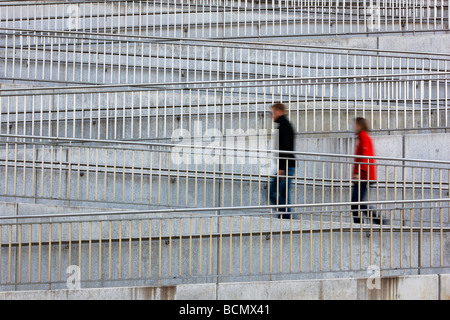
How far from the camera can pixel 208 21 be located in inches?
627

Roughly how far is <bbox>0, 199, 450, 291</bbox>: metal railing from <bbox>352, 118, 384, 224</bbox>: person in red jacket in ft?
0.77

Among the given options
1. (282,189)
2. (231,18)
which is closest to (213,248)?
(282,189)

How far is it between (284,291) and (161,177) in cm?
303

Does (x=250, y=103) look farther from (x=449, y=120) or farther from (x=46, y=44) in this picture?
(x=46, y=44)

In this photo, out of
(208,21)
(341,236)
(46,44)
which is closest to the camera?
(341,236)

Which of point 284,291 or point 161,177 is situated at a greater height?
point 161,177

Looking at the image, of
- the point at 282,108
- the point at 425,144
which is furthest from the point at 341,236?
the point at 425,144

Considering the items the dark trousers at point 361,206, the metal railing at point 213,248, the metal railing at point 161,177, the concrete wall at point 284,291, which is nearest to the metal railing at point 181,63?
the metal railing at point 161,177

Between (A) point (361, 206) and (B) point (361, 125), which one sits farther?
(B) point (361, 125)

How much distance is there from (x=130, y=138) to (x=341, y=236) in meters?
4.51

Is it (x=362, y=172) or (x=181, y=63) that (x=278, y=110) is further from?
(x=181, y=63)

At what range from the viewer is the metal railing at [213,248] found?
9.27 meters

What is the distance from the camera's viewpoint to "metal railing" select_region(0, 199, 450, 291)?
9.27m

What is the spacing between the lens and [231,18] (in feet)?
52.2
